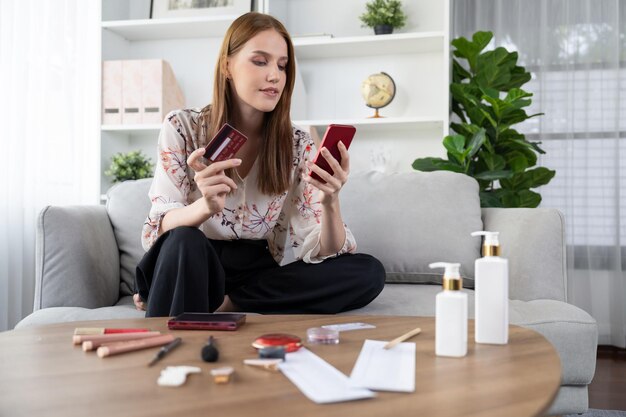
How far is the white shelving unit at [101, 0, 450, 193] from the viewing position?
120 inches

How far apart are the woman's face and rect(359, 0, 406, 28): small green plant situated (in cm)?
142

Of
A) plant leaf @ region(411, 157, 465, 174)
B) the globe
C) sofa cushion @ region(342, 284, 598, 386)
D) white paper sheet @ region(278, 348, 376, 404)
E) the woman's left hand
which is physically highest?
the globe

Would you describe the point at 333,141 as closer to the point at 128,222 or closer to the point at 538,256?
A: the point at 538,256

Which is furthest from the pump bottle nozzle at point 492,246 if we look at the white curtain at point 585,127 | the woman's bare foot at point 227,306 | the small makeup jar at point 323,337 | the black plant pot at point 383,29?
the white curtain at point 585,127

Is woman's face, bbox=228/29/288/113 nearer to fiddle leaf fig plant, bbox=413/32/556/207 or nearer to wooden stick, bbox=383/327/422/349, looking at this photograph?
wooden stick, bbox=383/327/422/349

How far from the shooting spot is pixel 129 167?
9.72 ft

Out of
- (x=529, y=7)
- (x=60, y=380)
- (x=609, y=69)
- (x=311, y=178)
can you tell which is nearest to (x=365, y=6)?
(x=529, y=7)

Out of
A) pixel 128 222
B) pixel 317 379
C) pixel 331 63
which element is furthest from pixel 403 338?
pixel 331 63

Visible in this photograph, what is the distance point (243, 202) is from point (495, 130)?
1655 millimetres

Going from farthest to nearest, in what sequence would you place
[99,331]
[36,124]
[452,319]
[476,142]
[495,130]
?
[495,130], [476,142], [36,124], [99,331], [452,319]

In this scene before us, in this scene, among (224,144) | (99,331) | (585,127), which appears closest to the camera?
(99,331)

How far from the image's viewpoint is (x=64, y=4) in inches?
110

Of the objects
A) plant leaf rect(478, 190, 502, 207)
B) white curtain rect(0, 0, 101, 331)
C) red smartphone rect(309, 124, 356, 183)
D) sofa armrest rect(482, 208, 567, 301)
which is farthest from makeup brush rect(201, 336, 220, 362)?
plant leaf rect(478, 190, 502, 207)

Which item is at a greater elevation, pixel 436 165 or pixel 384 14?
pixel 384 14
